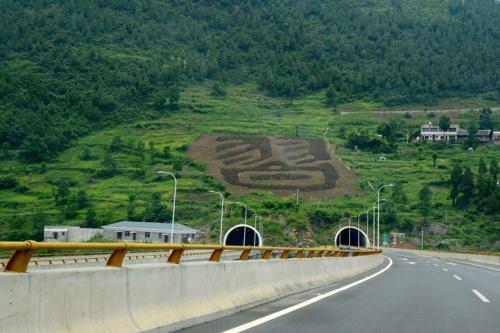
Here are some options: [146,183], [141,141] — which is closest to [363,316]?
[146,183]

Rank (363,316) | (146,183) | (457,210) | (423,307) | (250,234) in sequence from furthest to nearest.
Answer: (146,183), (457,210), (250,234), (423,307), (363,316)

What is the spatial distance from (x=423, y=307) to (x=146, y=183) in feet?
384

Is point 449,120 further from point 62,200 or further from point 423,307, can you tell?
point 423,307

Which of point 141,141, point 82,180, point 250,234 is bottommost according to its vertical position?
point 250,234

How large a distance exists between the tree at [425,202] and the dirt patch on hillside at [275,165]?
1396 cm

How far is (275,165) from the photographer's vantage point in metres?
144

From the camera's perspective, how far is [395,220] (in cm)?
11694

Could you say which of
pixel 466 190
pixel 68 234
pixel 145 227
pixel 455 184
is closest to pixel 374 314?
pixel 68 234

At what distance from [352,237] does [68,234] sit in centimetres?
5636

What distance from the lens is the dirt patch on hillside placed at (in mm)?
130750

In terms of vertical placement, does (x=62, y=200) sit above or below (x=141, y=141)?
below

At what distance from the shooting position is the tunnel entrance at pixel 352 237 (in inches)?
4406

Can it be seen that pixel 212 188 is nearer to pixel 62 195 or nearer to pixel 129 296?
pixel 62 195

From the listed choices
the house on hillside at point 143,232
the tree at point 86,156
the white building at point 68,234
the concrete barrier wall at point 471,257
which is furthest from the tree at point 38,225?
the concrete barrier wall at point 471,257
